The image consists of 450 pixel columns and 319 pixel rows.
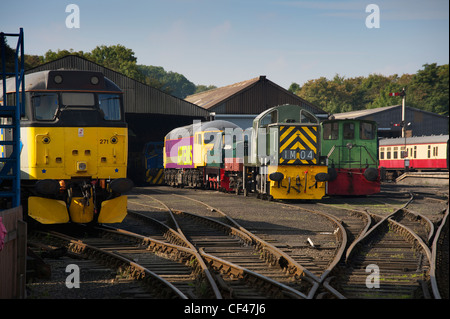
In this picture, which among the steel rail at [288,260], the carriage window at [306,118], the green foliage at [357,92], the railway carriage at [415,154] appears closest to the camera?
the steel rail at [288,260]

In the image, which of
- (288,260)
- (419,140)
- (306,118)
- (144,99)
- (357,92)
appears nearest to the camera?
(288,260)

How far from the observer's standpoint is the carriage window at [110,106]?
1227cm

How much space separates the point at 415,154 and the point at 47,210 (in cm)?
3292

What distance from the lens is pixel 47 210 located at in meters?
11.8

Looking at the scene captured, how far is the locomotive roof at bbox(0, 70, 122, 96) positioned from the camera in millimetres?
11992

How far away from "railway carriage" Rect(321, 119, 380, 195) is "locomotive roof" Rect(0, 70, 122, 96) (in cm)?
1189

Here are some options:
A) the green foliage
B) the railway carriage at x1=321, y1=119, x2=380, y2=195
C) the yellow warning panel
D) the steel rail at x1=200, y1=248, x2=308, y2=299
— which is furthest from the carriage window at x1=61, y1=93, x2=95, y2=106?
the green foliage

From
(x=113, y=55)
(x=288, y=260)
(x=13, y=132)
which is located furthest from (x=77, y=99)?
(x=113, y=55)

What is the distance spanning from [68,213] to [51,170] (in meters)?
1.02

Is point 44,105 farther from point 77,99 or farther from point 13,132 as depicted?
point 13,132

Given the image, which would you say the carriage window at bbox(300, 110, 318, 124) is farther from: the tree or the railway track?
the tree

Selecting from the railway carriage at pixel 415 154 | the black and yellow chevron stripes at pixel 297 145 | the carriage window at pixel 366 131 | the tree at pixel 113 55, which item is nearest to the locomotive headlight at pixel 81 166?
the black and yellow chevron stripes at pixel 297 145

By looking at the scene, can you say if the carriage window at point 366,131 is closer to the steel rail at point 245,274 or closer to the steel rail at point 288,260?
the steel rail at point 288,260
